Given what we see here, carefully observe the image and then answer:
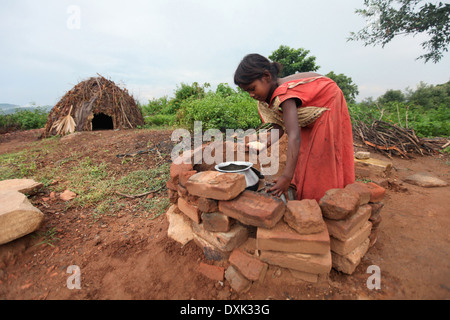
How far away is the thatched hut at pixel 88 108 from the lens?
24.1ft

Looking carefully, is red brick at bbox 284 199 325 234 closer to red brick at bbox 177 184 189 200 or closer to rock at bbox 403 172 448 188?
red brick at bbox 177 184 189 200

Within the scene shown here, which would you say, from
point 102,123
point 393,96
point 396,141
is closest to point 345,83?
point 393,96

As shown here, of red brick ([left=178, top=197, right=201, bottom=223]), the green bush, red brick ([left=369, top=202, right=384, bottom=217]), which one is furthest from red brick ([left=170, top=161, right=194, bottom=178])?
the green bush

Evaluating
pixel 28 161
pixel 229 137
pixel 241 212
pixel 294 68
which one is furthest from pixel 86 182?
pixel 294 68

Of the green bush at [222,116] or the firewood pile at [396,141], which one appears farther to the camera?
the firewood pile at [396,141]

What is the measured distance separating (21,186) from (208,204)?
3.00 metres

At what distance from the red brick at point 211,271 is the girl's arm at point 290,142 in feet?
2.52

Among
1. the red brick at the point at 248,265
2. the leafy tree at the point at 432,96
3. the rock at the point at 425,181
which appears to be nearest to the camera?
the red brick at the point at 248,265

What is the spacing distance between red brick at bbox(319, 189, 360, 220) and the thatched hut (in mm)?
7927

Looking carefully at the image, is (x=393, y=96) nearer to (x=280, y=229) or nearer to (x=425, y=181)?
(x=425, y=181)

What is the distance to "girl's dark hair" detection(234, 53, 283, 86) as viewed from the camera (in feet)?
5.54

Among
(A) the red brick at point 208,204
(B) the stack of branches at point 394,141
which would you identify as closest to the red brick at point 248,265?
(A) the red brick at point 208,204

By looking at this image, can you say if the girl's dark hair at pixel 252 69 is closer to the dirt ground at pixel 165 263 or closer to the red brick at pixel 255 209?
the red brick at pixel 255 209

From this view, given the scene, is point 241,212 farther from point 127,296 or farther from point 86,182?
point 86,182
